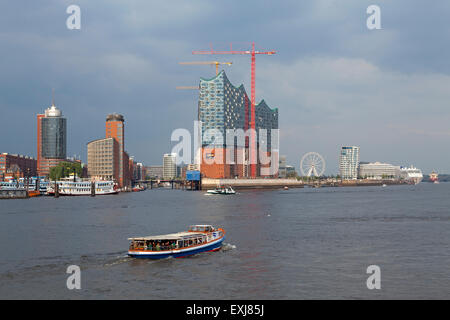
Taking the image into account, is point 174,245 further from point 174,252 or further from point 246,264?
point 246,264

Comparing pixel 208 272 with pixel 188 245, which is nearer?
pixel 208 272

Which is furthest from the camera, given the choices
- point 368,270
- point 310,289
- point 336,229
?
point 336,229

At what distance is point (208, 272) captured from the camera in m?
46.9

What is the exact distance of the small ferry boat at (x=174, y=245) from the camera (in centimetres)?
5165

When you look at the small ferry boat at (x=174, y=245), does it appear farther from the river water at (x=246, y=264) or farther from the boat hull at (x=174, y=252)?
the river water at (x=246, y=264)

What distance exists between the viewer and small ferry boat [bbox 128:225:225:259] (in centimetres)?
5165

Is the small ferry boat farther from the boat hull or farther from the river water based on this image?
the river water

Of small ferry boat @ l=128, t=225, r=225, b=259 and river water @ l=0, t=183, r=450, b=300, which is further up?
small ferry boat @ l=128, t=225, r=225, b=259

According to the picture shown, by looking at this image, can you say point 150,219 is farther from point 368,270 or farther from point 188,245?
point 368,270

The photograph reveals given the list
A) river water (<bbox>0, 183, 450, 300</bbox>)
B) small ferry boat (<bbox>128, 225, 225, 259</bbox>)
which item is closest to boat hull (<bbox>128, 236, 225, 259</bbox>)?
small ferry boat (<bbox>128, 225, 225, 259</bbox>)

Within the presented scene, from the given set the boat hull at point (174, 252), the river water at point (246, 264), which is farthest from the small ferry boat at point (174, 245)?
the river water at point (246, 264)
